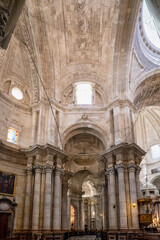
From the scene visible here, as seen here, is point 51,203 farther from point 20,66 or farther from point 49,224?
point 20,66

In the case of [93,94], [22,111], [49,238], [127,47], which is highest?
[127,47]

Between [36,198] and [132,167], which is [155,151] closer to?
[132,167]

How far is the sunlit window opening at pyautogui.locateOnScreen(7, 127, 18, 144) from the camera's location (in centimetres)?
1973

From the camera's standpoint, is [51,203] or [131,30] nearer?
[51,203]

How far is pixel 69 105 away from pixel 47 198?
10.0m

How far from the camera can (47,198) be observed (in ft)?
58.0

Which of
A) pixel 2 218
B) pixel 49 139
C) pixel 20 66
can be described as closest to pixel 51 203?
pixel 2 218

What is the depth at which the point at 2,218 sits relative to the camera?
16.9m

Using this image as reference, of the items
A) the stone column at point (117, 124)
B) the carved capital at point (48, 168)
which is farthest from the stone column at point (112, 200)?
the carved capital at point (48, 168)

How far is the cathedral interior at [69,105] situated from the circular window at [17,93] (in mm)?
156

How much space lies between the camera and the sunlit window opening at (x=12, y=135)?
19727 millimetres

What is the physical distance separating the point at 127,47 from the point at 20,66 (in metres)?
11.0

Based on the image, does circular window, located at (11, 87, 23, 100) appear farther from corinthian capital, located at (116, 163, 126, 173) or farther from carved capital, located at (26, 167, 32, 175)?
corinthian capital, located at (116, 163, 126, 173)

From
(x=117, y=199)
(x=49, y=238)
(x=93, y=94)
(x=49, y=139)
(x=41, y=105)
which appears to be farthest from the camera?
(x=93, y=94)
